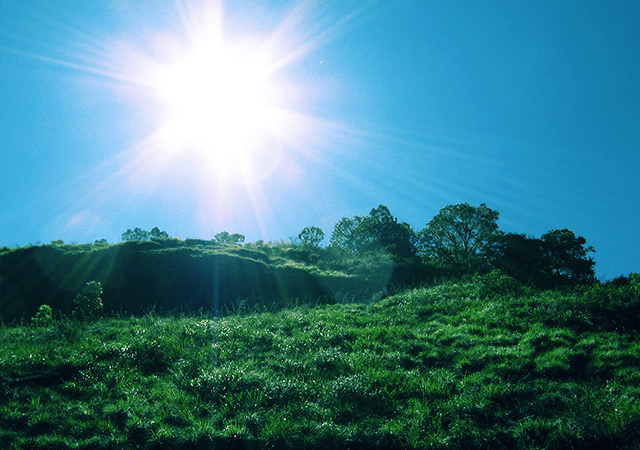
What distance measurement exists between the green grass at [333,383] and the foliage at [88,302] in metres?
1.13

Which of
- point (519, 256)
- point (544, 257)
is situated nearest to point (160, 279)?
point (519, 256)

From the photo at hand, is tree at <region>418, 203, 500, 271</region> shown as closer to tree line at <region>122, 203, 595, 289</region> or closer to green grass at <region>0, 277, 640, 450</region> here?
tree line at <region>122, 203, 595, 289</region>

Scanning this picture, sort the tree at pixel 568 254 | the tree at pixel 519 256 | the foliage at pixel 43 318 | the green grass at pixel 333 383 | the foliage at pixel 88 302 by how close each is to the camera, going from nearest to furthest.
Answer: the green grass at pixel 333 383 → the foliage at pixel 43 318 → the foliage at pixel 88 302 → the tree at pixel 519 256 → the tree at pixel 568 254

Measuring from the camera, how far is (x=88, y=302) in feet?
36.6

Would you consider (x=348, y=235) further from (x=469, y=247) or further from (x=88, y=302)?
(x=88, y=302)

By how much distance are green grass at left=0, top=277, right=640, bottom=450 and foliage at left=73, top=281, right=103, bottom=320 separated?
1.13 m

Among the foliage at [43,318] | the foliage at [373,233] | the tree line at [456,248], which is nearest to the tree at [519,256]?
the tree line at [456,248]

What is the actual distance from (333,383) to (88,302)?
8.95 m

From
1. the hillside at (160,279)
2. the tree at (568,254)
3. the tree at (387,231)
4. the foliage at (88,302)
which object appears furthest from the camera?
the tree at (387,231)

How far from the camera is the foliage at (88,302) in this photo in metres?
11.1

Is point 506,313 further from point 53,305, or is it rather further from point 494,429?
point 53,305

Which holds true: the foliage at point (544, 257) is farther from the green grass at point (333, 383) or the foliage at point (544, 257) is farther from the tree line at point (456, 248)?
the green grass at point (333, 383)

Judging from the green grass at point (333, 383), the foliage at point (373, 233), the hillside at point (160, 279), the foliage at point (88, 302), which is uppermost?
the foliage at point (373, 233)

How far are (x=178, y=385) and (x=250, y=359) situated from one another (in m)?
1.58
